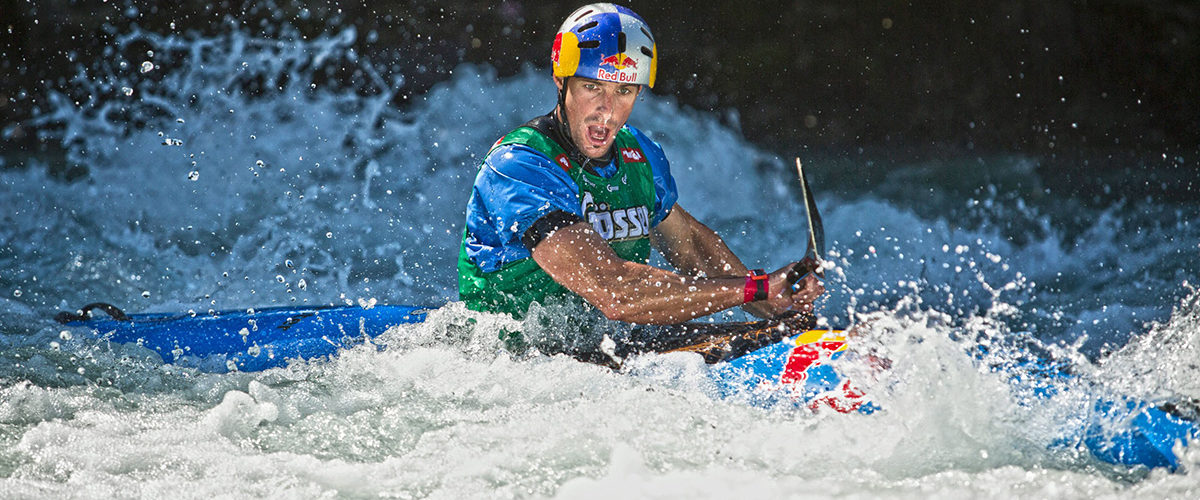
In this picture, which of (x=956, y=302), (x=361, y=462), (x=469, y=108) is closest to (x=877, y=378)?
(x=361, y=462)

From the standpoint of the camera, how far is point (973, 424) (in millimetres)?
2551

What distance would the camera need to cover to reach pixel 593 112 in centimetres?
318

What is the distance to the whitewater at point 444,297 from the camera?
8.17ft

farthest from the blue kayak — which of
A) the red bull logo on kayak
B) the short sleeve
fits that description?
the short sleeve

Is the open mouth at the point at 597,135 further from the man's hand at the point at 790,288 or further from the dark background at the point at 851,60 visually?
the dark background at the point at 851,60

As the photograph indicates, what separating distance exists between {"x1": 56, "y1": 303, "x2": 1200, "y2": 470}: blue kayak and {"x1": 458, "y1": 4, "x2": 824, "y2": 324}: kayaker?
16 centimetres

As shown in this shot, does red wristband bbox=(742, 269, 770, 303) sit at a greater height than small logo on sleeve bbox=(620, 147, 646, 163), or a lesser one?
lesser

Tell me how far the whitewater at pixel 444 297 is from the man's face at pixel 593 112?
0.66 m

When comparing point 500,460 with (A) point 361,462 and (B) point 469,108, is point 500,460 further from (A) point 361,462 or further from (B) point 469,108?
(B) point 469,108

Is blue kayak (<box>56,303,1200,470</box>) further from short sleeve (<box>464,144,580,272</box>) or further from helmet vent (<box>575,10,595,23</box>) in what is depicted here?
helmet vent (<box>575,10,595,23</box>)

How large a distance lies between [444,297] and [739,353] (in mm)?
4318

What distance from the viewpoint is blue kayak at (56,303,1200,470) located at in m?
2.46

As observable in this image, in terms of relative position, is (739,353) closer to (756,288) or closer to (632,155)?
(756,288)

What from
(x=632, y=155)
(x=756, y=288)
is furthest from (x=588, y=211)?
(x=756, y=288)
